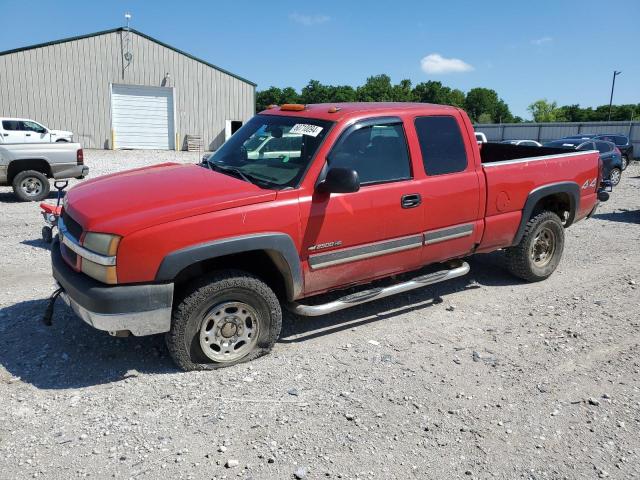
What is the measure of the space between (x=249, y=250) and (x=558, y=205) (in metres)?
4.34

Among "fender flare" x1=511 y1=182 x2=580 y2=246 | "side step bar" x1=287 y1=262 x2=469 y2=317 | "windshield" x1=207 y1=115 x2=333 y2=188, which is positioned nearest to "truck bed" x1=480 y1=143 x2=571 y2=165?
"fender flare" x1=511 y1=182 x2=580 y2=246

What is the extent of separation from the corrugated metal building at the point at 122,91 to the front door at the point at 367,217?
83.9ft

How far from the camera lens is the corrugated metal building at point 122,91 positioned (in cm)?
2562

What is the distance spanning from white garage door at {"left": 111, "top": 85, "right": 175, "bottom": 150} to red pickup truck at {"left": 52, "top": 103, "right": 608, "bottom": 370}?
24.9 m

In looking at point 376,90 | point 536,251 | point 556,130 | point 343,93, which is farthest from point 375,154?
point 376,90

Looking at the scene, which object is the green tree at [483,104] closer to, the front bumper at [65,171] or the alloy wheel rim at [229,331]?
the front bumper at [65,171]

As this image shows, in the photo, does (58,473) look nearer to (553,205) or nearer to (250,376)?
(250,376)

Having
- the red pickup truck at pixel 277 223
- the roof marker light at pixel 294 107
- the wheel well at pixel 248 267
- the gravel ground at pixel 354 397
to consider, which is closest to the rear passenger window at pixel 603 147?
the gravel ground at pixel 354 397

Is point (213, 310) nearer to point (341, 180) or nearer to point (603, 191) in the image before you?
point (341, 180)

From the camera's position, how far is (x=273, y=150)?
462 centimetres

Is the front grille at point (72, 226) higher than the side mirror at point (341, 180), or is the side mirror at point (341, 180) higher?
the side mirror at point (341, 180)

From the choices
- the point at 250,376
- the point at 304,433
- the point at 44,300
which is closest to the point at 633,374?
the point at 304,433

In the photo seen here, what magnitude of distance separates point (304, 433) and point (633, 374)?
2660 mm

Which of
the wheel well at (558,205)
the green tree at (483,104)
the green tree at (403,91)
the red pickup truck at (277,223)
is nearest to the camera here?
the red pickup truck at (277,223)
